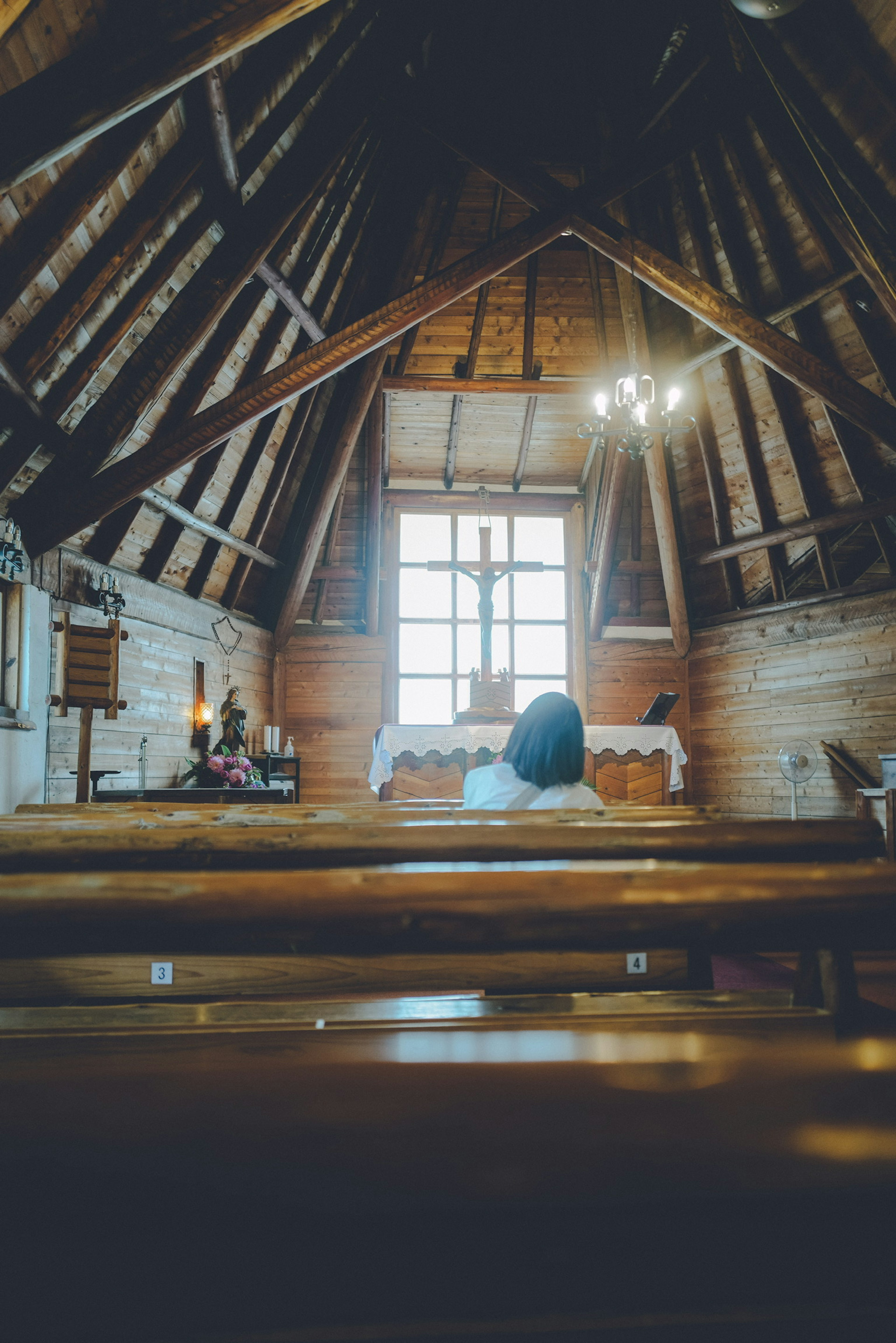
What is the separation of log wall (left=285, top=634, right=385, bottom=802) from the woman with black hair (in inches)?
243

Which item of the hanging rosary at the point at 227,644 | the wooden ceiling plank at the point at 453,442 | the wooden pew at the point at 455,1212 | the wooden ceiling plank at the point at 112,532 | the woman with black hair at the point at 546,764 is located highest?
the wooden ceiling plank at the point at 453,442

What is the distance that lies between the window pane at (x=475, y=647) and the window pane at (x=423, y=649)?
12 centimetres

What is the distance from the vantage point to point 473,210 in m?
7.32

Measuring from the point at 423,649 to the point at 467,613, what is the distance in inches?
25.4

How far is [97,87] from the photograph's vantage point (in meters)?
3.10

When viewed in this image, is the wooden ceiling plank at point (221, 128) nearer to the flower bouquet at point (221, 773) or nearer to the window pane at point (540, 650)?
the flower bouquet at point (221, 773)

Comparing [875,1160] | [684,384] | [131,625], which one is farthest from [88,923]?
[684,384]

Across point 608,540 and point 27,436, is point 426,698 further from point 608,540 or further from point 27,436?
point 27,436

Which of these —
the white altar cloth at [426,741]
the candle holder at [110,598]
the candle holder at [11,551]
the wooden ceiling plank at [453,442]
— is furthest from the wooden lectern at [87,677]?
the wooden ceiling plank at [453,442]

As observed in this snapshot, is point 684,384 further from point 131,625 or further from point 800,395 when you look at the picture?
point 131,625

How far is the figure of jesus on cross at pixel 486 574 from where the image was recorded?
7.83 meters

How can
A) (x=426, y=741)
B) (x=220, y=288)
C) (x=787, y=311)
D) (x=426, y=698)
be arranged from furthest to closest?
(x=426, y=698) < (x=426, y=741) < (x=787, y=311) < (x=220, y=288)

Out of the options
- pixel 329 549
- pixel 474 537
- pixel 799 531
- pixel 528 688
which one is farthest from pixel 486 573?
pixel 799 531

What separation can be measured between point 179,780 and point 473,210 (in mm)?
5773
